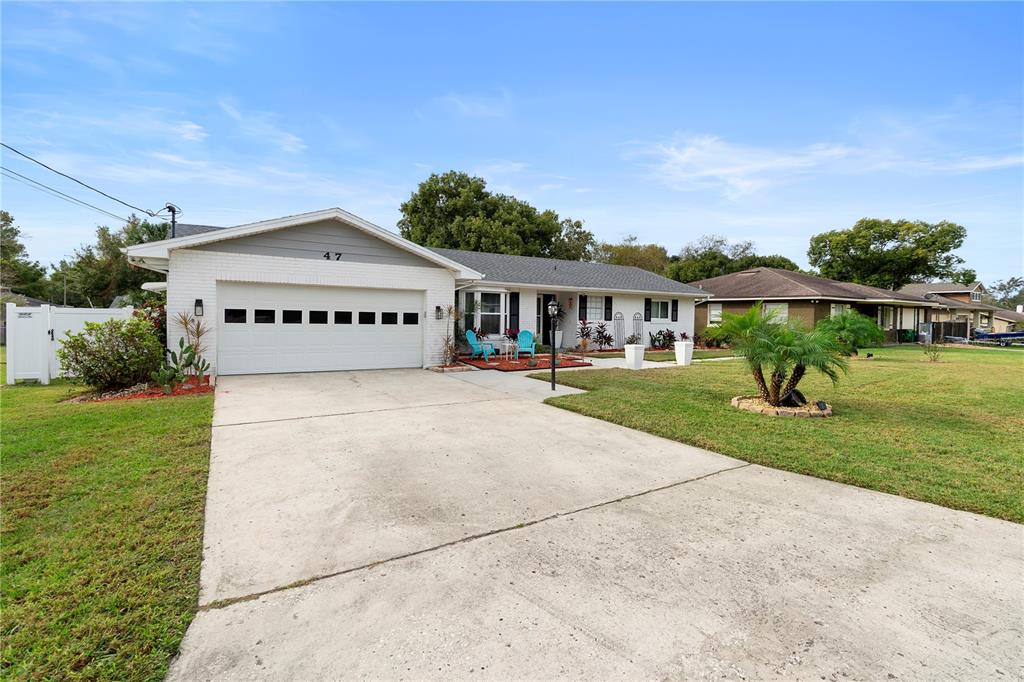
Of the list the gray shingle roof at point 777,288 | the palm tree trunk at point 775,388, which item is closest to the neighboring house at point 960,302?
the gray shingle roof at point 777,288

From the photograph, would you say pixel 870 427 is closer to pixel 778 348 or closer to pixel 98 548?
pixel 778 348

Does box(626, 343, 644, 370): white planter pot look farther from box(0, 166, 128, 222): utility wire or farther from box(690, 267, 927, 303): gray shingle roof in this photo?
box(0, 166, 128, 222): utility wire

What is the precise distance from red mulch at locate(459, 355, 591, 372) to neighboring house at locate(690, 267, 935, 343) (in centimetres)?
1202

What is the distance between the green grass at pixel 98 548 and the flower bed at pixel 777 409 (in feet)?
23.7

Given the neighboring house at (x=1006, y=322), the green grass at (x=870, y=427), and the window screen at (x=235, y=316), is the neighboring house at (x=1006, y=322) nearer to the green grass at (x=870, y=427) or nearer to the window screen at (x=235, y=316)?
the green grass at (x=870, y=427)

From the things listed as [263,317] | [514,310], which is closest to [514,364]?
[514,310]

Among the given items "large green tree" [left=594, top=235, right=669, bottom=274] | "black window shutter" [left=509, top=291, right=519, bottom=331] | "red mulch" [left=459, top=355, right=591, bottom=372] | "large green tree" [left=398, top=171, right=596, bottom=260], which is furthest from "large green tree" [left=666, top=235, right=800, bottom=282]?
"red mulch" [left=459, top=355, right=591, bottom=372]

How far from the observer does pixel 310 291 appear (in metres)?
11.1

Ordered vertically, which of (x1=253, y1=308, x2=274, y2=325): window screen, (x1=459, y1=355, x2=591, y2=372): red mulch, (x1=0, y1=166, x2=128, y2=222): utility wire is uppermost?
(x1=0, y1=166, x2=128, y2=222): utility wire

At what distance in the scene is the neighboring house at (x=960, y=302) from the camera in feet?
117

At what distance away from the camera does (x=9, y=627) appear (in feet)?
7.00

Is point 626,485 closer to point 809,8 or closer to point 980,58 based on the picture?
point 809,8

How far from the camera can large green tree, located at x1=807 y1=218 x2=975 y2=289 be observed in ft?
124

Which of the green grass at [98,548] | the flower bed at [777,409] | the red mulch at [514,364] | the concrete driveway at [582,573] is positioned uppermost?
the red mulch at [514,364]
